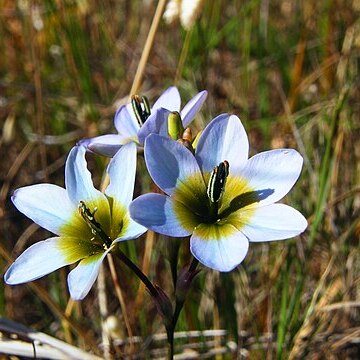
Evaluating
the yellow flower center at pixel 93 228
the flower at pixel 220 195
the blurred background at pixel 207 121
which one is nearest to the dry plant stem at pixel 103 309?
the blurred background at pixel 207 121

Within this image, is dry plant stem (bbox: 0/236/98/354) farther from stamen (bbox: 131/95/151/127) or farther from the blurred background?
stamen (bbox: 131/95/151/127)

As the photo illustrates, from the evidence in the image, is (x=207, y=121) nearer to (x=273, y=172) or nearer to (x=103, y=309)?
(x=103, y=309)

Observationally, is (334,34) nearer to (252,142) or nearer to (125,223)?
(252,142)

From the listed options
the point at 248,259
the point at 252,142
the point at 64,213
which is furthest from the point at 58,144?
the point at 64,213

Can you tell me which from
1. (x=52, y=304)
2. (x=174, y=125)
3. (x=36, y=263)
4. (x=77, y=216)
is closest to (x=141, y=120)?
(x=174, y=125)

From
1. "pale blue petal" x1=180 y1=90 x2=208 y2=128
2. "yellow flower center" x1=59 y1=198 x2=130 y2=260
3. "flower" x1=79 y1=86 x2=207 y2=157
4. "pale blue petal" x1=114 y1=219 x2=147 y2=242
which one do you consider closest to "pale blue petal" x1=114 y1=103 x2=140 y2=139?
"flower" x1=79 y1=86 x2=207 y2=157

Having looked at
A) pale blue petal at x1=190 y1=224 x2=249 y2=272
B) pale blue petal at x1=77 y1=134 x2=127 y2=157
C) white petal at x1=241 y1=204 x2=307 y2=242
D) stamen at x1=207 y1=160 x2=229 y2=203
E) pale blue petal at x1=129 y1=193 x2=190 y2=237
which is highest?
pale blue petal at x1=77 y1=134 x2=127 y2=157
